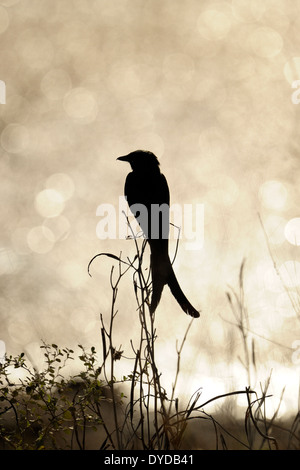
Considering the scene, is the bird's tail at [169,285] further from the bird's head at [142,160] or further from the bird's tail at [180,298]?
the bird's head at [142,160]

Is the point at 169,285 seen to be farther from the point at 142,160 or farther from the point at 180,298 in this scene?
the point at 142,160

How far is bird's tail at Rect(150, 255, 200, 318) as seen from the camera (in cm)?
168

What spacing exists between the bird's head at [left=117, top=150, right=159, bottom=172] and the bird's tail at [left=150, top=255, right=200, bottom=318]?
20.5 inches

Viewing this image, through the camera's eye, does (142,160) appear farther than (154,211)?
Yes

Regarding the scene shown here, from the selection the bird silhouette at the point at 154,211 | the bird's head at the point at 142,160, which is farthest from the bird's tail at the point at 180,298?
the bird's head at the point at 142,160

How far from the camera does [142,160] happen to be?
2.10m

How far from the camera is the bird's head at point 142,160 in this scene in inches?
82.2

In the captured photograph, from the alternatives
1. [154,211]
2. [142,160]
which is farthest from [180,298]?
[142,160]

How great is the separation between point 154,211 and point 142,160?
0.90 ft

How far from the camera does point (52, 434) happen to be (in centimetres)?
221
